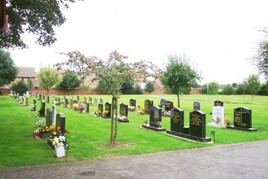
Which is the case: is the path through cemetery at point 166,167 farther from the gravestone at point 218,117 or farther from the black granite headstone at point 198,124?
the gravestone at point 218,117

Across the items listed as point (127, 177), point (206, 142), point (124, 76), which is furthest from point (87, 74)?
point (206, 142)

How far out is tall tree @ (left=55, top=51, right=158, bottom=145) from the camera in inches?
386

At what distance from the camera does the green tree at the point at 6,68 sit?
30.8 meters

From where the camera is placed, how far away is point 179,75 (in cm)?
2439

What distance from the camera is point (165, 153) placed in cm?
904

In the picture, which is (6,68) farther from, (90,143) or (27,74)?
(27,74)

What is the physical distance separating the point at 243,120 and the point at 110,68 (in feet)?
27.7

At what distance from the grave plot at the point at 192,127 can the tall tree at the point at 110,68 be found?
2902 millimetres

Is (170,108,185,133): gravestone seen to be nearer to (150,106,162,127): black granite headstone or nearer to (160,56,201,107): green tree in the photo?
(150,106,162,127): black granite headstone

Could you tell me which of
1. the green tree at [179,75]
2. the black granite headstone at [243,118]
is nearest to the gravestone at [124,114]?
the black granite headstone at [243,118]

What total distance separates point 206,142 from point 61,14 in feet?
29.6

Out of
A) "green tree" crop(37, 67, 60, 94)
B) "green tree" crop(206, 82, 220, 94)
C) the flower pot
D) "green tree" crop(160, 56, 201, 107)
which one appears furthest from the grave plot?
"green tree" crop(206, 82, 220, 94)

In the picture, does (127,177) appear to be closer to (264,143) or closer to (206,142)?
(206,142)

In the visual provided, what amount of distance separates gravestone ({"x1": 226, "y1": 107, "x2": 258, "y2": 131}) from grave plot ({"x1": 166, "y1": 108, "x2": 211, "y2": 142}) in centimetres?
410
